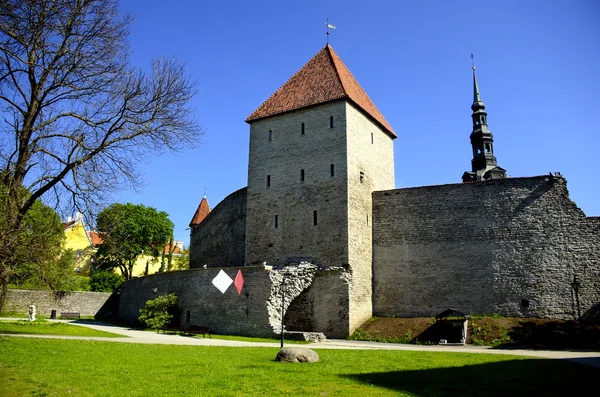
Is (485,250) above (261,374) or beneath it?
above

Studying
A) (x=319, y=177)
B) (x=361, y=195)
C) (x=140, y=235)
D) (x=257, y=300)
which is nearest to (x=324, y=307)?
(x=257, y=300)

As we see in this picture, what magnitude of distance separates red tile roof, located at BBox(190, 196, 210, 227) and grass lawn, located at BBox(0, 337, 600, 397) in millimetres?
29837

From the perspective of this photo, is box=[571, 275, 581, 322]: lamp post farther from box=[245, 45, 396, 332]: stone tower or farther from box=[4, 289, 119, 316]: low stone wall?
box=[4, 289, 119, 316]: low stone wall

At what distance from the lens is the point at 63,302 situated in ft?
118

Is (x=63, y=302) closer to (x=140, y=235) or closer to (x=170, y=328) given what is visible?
(x=140, y=235)

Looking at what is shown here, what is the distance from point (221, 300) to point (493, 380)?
15743 millimetres

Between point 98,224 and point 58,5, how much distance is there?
5.90 meters

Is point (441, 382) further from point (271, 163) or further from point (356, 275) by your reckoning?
point (271, 163)

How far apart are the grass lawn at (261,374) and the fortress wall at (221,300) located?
8111mm

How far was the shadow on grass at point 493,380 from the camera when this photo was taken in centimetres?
793

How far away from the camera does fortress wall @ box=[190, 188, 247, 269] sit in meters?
28.6

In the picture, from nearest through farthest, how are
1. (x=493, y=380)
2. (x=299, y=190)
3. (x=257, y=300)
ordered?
(x=493, y=380) < (x=257, y=300) < (x=299, y=190)

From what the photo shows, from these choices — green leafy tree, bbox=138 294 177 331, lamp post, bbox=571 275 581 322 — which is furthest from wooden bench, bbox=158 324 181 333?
lamp post, bbox=571 275 581 322

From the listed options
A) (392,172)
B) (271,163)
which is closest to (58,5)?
(271,163)
